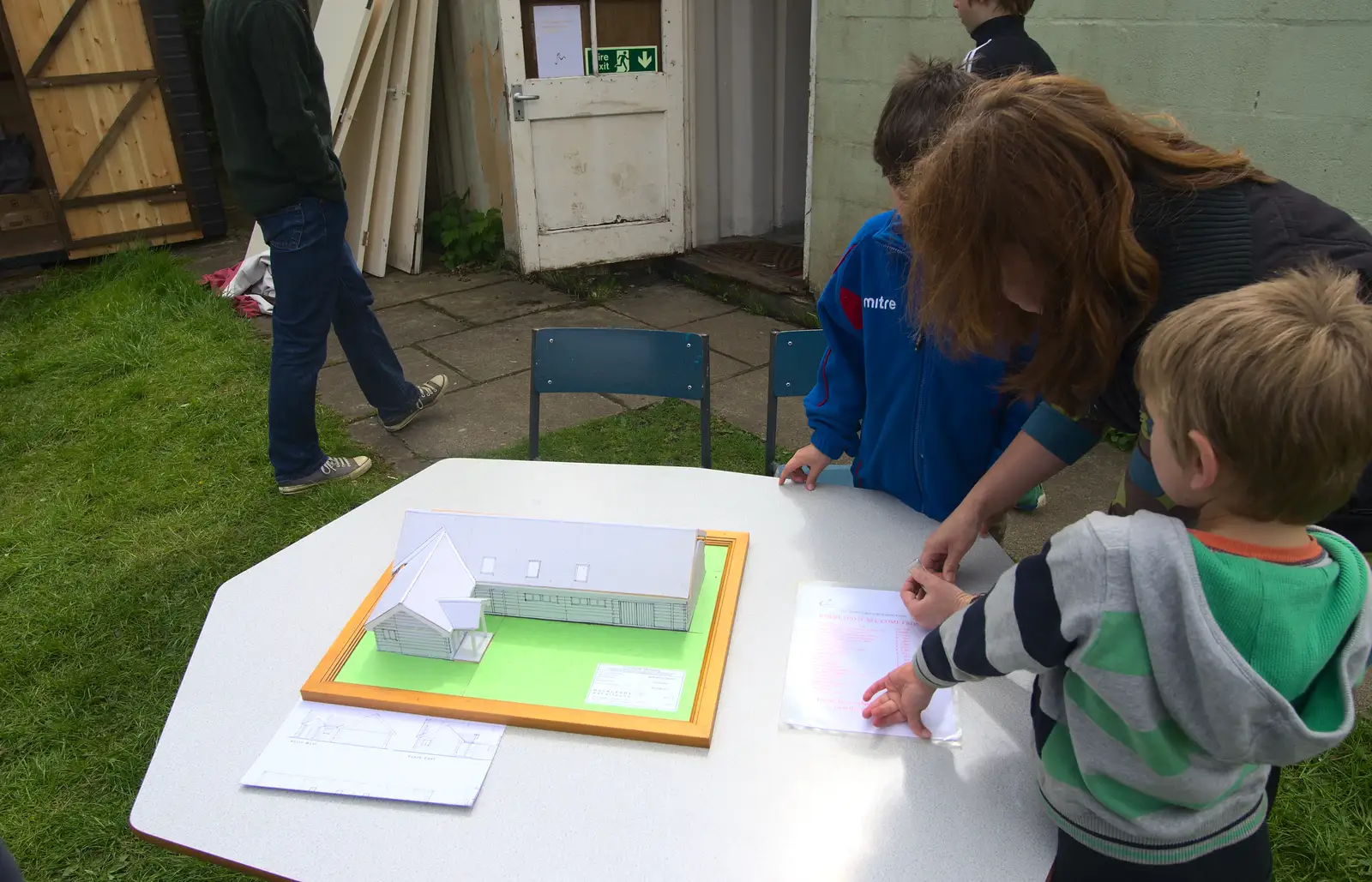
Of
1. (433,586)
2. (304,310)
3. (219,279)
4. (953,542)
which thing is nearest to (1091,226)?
(953,542)

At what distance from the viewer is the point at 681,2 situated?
17.6 feet

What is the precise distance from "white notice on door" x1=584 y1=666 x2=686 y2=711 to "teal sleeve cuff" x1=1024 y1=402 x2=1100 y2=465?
656 millimetres

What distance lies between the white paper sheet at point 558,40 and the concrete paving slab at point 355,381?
181 cm

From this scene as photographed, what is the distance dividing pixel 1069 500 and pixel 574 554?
7.97 ft

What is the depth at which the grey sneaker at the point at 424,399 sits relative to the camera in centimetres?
395

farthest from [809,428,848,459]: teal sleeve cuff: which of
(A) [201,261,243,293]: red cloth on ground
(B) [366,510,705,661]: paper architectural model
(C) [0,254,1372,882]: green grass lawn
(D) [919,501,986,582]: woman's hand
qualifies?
(A) [201,261,243,293]: red cloth on ground

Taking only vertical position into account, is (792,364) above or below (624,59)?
below

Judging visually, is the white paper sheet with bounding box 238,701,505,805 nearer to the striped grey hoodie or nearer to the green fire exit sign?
the striped grey hoodie

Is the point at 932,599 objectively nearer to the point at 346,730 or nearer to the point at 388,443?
the point at 346,730

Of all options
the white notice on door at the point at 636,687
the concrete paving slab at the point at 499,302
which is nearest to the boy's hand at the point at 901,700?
the white notice on door at the point at 636,687

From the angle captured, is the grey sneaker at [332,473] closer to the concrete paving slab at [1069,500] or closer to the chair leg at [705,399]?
the chair leg at [705,399]

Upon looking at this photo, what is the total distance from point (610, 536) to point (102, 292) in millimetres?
5496

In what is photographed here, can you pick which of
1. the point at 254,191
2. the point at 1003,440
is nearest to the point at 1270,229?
the point at 1003,440

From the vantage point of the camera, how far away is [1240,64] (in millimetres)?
3203
